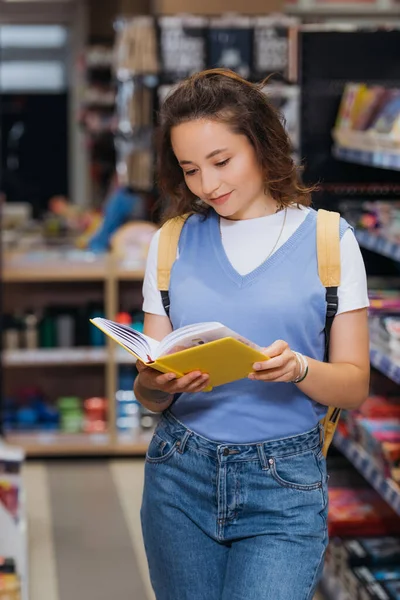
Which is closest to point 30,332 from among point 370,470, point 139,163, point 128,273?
point 128,273

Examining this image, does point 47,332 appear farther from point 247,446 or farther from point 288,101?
point 247,446

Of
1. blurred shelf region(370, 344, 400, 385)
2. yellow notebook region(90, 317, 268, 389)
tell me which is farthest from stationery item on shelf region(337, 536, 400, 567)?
yellow notebook region(90, 317, 268, 389)

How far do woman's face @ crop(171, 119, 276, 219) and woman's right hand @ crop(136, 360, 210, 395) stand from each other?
1.18 ft

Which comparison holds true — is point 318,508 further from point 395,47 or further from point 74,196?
point 74,196

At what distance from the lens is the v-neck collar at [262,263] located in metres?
2.31

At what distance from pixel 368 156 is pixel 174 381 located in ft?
6.42

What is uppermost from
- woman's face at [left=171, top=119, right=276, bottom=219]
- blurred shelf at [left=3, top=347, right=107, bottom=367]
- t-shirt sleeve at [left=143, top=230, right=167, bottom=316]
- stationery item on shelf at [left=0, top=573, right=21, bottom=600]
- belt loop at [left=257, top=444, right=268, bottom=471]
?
woman's face at [left=171, top=119, right=276, bottom=219]

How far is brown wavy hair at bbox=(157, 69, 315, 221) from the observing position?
7.49ft

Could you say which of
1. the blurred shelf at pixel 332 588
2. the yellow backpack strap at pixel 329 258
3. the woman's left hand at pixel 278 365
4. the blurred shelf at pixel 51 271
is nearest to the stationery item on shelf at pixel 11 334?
the blurred shelf at pixel 51 271

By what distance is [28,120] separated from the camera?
16.7m

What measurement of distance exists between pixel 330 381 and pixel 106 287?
14.2ft

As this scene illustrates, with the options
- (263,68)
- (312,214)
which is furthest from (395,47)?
(312,214)

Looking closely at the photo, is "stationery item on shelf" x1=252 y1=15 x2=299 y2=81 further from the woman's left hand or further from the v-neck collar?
the woman's left hand

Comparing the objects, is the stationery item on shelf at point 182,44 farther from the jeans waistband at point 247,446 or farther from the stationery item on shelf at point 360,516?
the jeans waistband at point 247,446
